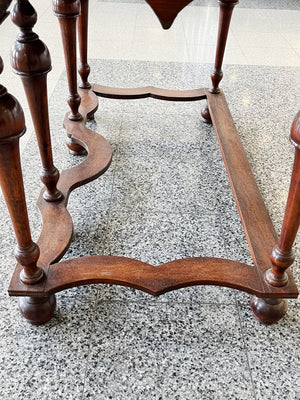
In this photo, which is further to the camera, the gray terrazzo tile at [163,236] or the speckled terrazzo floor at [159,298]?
the gray terrazzo tile at [163,236]

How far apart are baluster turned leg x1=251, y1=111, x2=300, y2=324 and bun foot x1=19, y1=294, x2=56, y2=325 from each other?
0.49 m

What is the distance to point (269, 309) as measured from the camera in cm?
101

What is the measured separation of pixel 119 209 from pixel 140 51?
67.1 inches

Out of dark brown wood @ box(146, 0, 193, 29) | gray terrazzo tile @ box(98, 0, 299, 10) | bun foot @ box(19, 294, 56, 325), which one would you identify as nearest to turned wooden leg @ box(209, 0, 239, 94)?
dark brown wood @ box(146, 0, 193, 29)

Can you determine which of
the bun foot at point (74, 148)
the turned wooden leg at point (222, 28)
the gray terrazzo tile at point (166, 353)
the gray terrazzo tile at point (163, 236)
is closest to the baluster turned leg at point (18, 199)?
the gray terrazzo tile at point (166, 353)

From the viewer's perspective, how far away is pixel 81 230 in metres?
1.29

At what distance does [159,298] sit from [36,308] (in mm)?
302

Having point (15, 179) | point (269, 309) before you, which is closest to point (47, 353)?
point (15, 179)

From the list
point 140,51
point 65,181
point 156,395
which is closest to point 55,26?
point 140,51

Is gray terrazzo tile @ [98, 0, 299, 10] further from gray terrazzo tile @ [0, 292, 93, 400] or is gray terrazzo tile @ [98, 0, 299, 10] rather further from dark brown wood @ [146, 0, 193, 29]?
gray terrazzo tile @ [0, 292, 93, 400]

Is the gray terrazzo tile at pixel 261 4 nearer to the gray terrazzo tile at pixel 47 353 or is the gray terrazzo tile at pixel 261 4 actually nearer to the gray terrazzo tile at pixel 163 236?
the gray terrazzo tile at pixel 163 236

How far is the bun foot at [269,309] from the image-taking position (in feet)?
3.31

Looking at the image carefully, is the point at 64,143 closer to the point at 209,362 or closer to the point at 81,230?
the point at 81,230

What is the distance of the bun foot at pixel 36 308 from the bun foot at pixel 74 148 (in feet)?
2.44
